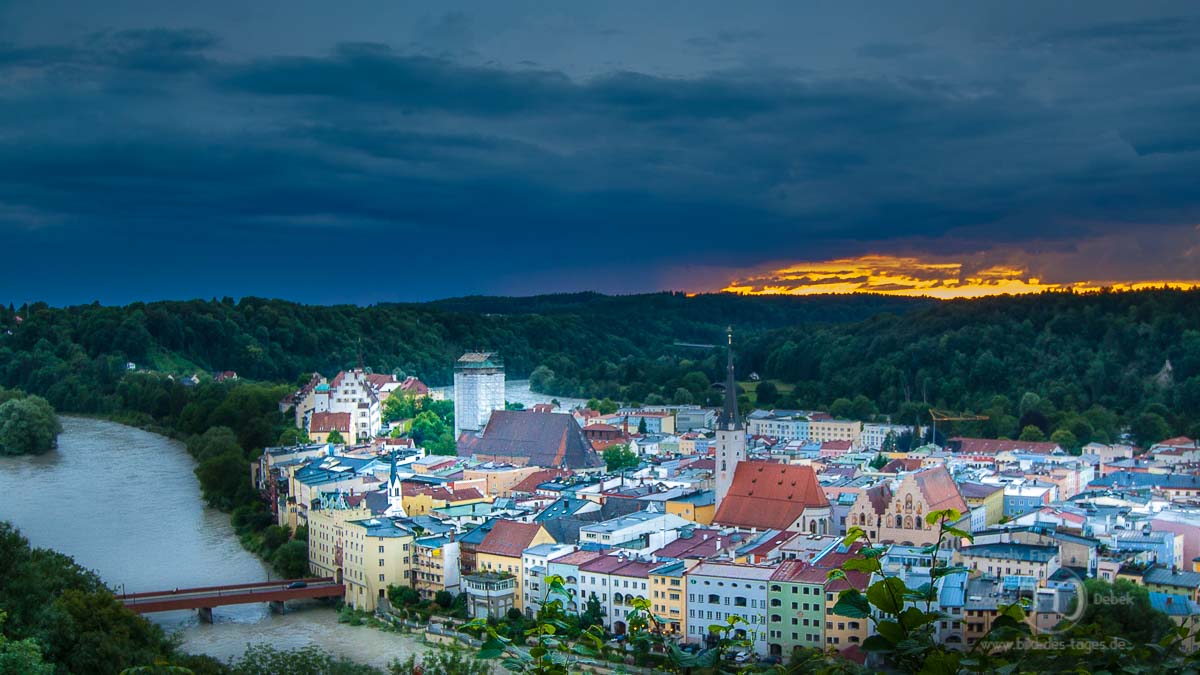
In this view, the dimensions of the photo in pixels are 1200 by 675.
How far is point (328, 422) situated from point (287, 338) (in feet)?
58.3

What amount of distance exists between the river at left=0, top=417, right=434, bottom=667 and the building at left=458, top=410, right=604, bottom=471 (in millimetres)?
5465

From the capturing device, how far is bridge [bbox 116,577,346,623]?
13.4 meters

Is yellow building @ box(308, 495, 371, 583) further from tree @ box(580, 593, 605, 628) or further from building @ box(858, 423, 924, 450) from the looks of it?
building @ box(858, 423, 924, 450)

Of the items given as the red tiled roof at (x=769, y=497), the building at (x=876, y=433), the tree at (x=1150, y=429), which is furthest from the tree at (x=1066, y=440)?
the red tiled roof at (x=769, y=497)

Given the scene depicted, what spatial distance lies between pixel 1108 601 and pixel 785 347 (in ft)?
111

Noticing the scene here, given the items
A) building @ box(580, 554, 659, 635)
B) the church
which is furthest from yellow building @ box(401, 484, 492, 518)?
building @ box(580, 554, 659, 635)

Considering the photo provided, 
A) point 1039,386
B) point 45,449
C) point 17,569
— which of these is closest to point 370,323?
point 45,449

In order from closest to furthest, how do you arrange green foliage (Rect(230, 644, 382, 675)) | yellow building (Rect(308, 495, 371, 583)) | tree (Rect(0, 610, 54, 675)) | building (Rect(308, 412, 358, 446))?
tree (Rect(0, 610, 54, 675))
green foliage (Rect(230, 644, 382, 675))
yellow building (Rect(308, 495, 371, 583))
building (Rect(308, 412, 358, 446))

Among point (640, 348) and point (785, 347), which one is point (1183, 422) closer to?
point (785, 347)

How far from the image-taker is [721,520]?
17312 millimetres

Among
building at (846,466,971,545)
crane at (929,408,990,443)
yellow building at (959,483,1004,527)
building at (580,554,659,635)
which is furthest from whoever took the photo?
crane at (929,408,990,443)

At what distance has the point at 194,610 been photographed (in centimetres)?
1405

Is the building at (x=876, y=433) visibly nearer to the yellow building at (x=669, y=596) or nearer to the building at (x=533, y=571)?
the building at (x=533, y=571)

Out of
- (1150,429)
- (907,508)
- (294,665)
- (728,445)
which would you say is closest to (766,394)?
(1150,429)
